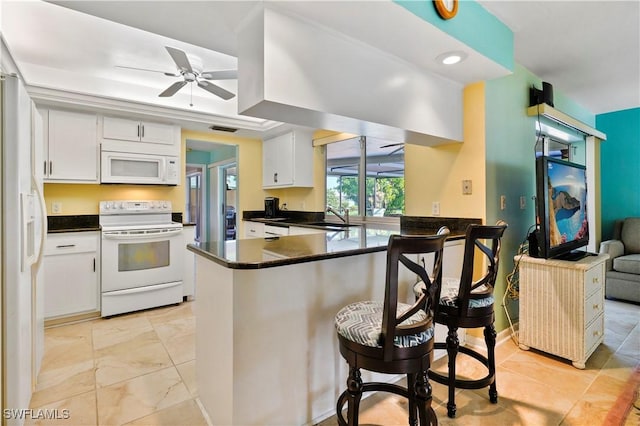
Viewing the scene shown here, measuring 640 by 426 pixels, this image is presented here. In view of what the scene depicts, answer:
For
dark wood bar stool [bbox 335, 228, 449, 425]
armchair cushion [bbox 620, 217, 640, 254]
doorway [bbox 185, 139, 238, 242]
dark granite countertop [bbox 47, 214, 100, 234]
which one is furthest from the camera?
doorway [bbox 185, 139, 238, 242]

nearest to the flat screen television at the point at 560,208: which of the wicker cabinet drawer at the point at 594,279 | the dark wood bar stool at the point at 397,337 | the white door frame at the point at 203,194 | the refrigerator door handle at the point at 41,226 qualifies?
the wicker cabinet drawer at the point at 594,279

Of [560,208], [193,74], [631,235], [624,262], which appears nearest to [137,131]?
[193,74]

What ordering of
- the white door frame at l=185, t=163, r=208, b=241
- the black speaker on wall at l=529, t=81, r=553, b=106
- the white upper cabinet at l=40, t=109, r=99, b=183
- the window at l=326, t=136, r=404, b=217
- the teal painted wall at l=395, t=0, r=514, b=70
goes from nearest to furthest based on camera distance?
the teal painted wall at l=395, t=0, r=514, b=70 → the black speaker on wall at l=529, t=81, r=553, b=106 → the white upper cabinet at l=40, t=109, r=99, b=183 → the window at l=326, t=136, r=404, b=217 → the white door frame at l=185, t=163, r=208, b=241

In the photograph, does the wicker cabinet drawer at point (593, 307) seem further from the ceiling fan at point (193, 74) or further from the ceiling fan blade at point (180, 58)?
the ceiling fan blade at point (180, 58)

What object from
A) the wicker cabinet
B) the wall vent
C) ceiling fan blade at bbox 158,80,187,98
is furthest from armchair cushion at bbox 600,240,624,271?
ceiling fan blade at bbox 158,80,187,98

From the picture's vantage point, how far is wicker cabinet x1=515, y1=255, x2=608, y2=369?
7.49 feet

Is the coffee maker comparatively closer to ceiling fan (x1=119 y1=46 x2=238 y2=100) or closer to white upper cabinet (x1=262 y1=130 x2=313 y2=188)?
white upper cabinet (x1=262 y1=130 x2=313 y2=188)

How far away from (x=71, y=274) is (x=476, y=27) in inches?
162

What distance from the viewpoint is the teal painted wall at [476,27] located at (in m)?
1.74

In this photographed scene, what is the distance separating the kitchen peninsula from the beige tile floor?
0.79ft

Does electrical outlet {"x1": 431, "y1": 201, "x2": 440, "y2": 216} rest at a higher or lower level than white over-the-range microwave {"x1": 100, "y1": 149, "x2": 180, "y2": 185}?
lower

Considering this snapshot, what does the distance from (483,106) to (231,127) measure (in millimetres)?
2949

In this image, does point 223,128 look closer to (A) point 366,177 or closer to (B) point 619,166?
(A) point 366,177

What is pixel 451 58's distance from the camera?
7.04 ft
